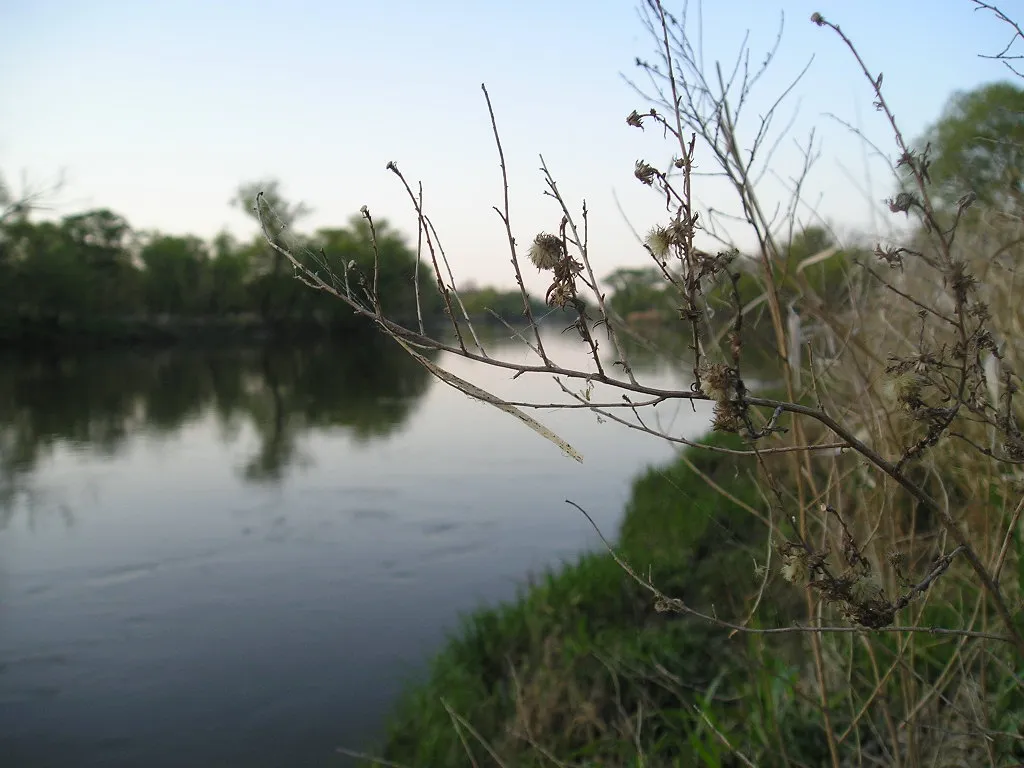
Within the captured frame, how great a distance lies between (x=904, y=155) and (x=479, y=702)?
164 inches

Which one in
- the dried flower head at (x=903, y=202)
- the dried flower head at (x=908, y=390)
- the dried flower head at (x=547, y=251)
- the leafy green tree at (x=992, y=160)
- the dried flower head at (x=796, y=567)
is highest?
the leafy green tree at (x=992, y=160)

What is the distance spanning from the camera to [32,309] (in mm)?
42844

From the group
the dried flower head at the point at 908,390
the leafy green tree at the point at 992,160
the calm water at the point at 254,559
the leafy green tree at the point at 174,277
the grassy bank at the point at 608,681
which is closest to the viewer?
the dried flower head at the point at 908,390

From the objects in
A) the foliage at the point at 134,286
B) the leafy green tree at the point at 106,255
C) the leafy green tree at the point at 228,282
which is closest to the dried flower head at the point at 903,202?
the foliage at the point at 134,286

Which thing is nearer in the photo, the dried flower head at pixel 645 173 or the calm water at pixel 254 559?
the dried flower head at pixel 645 173

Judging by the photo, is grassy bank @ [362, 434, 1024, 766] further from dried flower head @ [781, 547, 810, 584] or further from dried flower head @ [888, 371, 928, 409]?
dried flower head @ [888, 371, 928, 409]

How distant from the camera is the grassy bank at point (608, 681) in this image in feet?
11.2

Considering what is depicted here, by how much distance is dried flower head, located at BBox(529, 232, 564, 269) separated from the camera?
1.24 meters

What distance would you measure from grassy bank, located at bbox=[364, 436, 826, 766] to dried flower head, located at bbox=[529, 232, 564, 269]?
68.4 inches

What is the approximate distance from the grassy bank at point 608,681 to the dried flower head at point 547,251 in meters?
1.74

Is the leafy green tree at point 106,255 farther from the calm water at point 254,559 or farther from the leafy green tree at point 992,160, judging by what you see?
the leafy green tree at point 992,160

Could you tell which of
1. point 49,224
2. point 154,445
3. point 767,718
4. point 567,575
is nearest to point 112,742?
point 567,575

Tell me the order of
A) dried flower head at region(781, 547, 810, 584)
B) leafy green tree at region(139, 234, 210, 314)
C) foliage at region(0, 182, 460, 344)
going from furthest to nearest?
1. leafy green tree at region(139, 234, 210, 314)
2. foliage at region(0, 182, 460, 344)
3. dried flower head at region(781, 547, 810, 584)

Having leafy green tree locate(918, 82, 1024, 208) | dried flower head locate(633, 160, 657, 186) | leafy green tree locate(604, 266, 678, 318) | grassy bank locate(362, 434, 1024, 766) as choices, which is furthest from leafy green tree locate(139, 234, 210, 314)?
dried flower head locate(633, 160, 657, 186)
